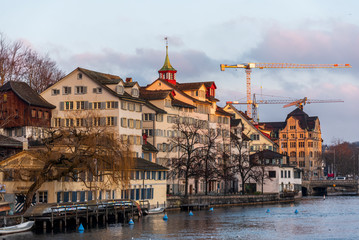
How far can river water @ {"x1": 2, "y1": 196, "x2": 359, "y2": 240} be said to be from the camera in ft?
241

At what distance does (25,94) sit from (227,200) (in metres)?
39.8

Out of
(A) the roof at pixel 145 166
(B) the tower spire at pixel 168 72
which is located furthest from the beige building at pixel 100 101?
(B) the tower spire at pixel 168 72

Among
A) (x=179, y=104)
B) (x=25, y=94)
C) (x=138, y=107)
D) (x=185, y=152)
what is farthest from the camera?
(x=179, y=104)

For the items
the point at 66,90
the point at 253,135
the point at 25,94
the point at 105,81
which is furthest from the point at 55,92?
the point at 253,135

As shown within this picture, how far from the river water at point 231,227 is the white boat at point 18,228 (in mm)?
1088

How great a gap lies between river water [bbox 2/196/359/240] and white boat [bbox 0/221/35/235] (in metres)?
1.09

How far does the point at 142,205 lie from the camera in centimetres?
10394

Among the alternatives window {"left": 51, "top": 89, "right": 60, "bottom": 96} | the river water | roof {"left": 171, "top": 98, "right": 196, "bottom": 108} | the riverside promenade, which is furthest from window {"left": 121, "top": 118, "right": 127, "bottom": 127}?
roof {"left": 171, "top": 98, "right": 196, "bottom": 108}

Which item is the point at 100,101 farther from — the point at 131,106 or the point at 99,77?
the point at 99,77

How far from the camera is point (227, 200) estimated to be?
423ft

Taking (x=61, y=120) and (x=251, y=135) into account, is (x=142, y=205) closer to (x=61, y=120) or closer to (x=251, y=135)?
(x=61, y=120)

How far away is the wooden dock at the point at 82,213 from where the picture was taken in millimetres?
77625

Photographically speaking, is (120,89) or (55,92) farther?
(55,92)

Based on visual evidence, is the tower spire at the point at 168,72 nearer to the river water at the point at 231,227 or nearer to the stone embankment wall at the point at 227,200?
the stone embankment wall at the point at 227,200
